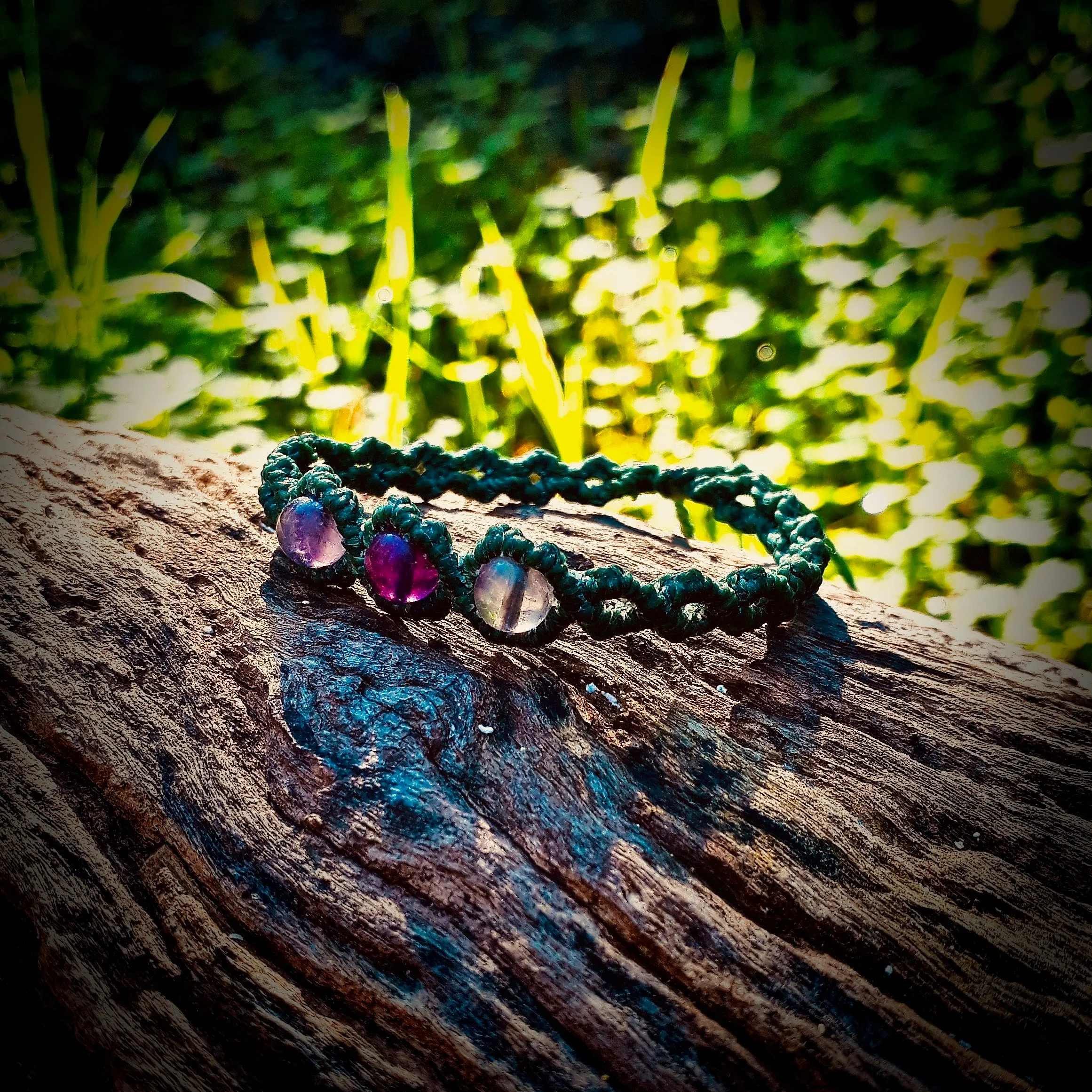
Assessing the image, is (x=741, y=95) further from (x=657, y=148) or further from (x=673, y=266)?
(x=673, y=266)

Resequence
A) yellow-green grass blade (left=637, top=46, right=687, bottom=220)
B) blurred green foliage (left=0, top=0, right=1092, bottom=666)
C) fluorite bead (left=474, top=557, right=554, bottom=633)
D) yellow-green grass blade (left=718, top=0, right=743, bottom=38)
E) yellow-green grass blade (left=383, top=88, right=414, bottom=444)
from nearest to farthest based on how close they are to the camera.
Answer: fluorite bead (left=474, top=557, right=554, bottom=633) → blurred green foliage (left=0, top=0, right=1092, bottom=666) → yellow-green grass blade (left=383, top=88, right=414, bottom=444) → yellow-green grass blade (left=637, top=46, right=687, bottom=220) → yellow-green grass blade (left=718, top=0, right=743, bottom=38)

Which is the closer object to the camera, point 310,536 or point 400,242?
point 310,536

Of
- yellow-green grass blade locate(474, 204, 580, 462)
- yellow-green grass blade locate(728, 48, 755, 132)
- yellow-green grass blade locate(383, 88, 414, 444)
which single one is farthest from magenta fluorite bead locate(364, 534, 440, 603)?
yellow-green grass blade locate(728, 48, 755, 132)

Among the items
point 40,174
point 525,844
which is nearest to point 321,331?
point 40,174

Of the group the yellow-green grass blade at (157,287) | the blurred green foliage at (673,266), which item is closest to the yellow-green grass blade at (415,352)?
the blurred green foliage at (673,266)

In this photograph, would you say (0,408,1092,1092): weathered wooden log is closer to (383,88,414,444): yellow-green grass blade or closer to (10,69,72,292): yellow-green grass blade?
(383,88,414,444): yellow-green grass blade
